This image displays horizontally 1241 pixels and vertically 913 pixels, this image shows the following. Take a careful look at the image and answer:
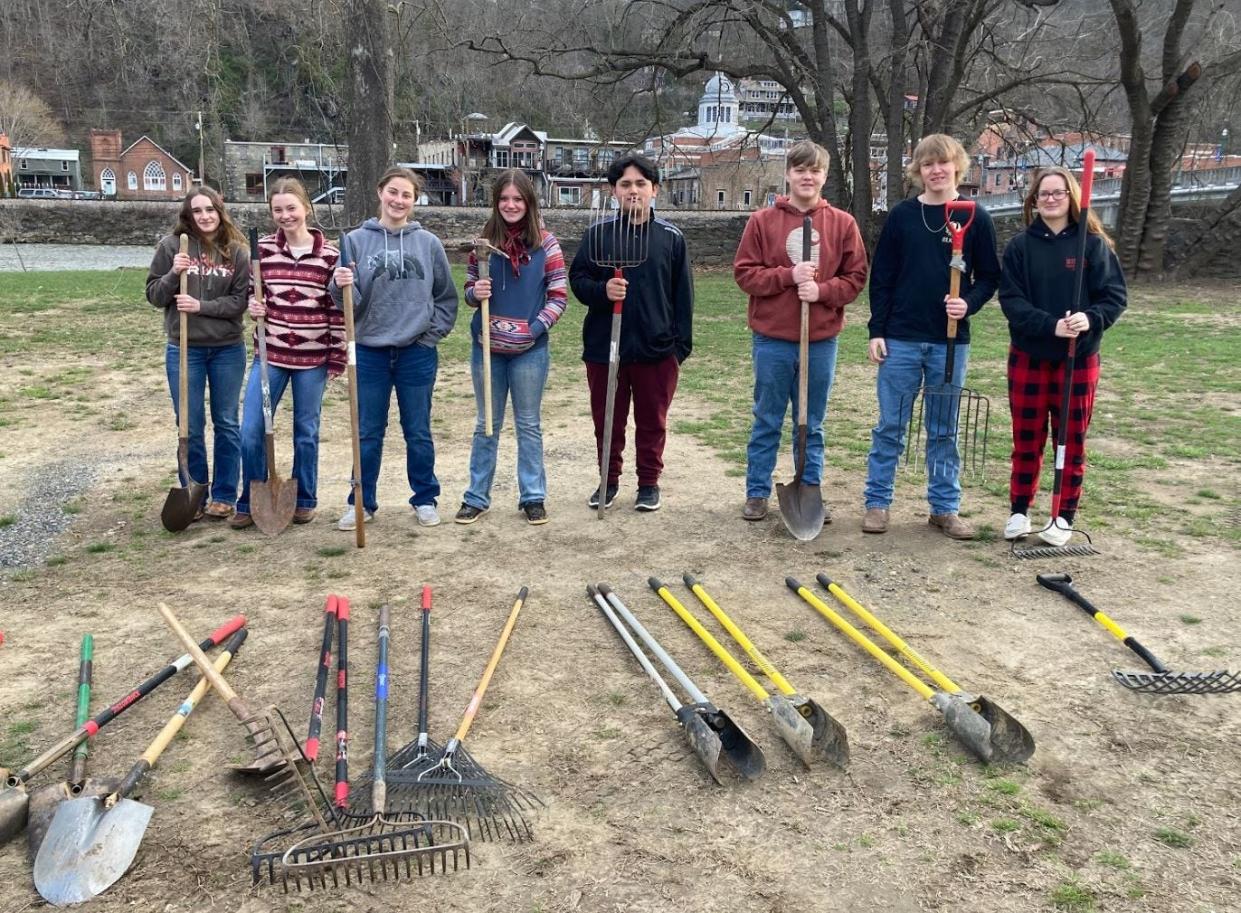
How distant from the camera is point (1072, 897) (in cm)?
276

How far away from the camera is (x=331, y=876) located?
2.83 meters

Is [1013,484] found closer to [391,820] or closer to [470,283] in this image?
[470,283]

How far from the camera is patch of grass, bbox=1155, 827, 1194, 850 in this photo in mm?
3016

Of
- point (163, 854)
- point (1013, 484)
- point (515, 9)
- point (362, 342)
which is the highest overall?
point (515, 9)

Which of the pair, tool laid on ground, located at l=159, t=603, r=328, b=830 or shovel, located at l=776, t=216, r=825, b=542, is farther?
shovel, located at l=776, t=216, r=825, b=542

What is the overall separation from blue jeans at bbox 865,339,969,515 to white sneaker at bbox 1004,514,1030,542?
1.05ft

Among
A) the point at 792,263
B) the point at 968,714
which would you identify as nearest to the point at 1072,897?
the point at 968,714

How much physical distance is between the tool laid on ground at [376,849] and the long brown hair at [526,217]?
355 centimetres

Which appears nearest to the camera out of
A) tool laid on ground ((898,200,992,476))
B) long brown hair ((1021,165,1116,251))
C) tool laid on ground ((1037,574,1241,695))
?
tool laid on ground ((1037,574,1241,695))

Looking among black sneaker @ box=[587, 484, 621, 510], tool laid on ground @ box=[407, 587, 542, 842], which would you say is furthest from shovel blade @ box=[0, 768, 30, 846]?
black sneaker @ box=[587, 484, 621, 510]

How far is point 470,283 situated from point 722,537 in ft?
6.95

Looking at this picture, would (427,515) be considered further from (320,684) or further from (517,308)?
(320,684)

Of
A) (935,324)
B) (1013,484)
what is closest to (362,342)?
(935,324)

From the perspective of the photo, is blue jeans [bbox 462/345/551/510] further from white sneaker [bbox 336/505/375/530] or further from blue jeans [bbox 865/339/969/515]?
blue jeans [bbox 865/339/969/515]
